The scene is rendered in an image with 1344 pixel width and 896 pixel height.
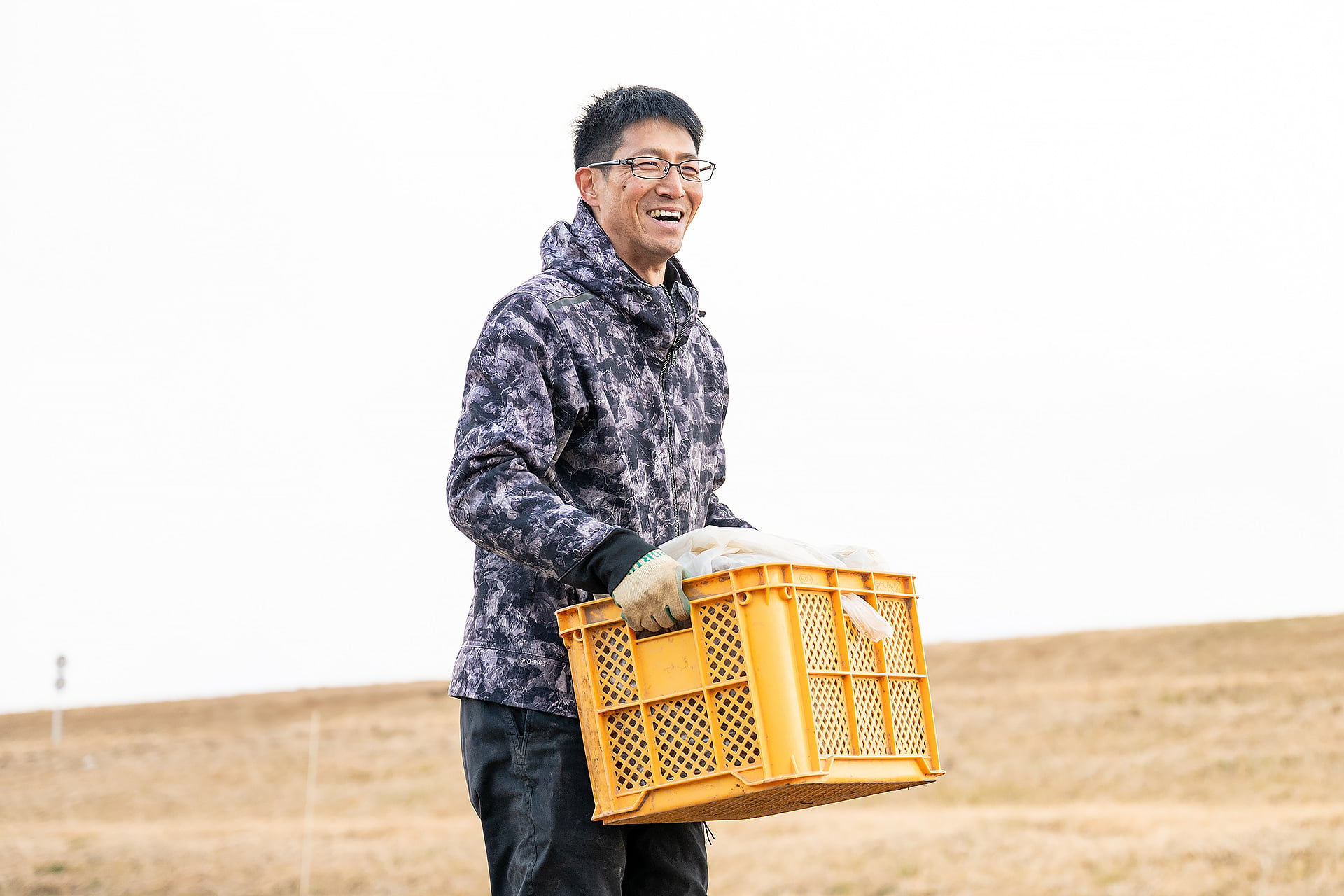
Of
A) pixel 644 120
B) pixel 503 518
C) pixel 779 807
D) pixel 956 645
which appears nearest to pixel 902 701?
pixel 779 807

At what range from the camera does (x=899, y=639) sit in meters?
3.04

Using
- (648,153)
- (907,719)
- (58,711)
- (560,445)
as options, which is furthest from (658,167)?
(58,711)

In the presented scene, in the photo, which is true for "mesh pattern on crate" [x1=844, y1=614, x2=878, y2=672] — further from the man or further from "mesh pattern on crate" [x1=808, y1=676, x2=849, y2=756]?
the man

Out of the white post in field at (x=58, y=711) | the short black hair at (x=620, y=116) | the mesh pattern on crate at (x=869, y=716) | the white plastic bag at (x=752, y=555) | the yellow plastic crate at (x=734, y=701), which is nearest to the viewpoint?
the yellow plastic crate at (x=734, y=701)

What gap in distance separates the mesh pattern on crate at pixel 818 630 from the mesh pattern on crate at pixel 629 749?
347mm

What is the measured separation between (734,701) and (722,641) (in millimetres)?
113

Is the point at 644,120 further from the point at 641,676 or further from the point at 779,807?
the point at 779,807

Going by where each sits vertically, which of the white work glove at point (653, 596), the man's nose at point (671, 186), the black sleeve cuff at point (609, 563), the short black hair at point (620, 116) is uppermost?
the short black hair at point (620, 116)

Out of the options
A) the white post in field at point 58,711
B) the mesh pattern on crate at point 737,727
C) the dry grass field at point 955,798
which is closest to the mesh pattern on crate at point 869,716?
the mesh pattern on crate at point 737,727

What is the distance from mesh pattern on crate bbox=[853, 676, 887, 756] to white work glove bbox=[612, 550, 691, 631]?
44 centimetres

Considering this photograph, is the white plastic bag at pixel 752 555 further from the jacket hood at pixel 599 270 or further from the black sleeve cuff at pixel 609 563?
the jacket hood at pixel 599 270

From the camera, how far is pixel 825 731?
2676 millimetres

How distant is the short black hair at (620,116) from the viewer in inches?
128

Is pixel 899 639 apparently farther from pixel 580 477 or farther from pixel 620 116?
pixel 620 116
